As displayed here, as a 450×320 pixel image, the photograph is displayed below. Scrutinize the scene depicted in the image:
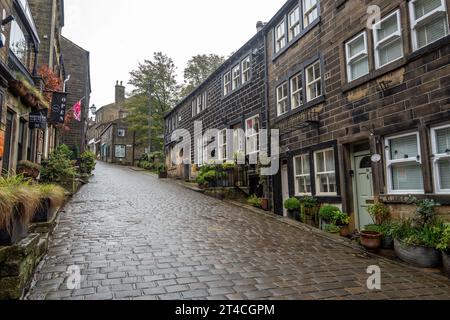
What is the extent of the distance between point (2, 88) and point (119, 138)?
38.0 meters

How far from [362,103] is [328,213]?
3259mm

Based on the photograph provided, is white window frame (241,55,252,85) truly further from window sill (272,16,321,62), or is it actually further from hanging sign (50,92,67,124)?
hanging sign (50,92,67,124)

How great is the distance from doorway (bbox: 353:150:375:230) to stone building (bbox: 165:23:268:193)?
17.0 ft

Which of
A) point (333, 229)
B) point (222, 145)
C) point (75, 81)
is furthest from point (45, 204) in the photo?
point (75, 81)

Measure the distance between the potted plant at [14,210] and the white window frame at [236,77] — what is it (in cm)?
1295

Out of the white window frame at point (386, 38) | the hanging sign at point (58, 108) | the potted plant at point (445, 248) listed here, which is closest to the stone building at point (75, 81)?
the hanging sign at point (58, 108)

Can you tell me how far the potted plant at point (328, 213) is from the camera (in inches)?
330

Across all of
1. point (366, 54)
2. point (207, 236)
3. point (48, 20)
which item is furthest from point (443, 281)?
point (48, 20)

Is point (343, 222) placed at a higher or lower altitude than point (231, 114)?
lower

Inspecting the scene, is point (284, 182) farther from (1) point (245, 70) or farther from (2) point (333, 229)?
(1) point (245, 70)

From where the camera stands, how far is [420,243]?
5.44 metres

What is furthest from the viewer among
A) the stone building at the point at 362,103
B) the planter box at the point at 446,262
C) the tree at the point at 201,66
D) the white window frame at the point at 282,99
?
the tree at the point at 201,66

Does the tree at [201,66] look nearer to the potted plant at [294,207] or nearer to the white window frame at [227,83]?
the white window frame at [227,83]

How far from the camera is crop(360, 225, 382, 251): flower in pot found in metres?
6.21
